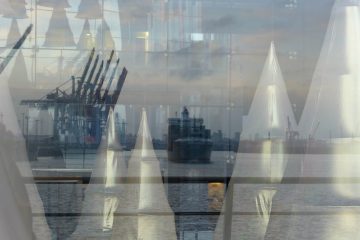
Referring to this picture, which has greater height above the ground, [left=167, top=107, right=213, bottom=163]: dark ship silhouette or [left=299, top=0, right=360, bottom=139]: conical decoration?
[left=299, top=0, right=360, bottom=139]: conical decoration

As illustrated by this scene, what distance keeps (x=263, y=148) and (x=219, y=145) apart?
0.90 metres

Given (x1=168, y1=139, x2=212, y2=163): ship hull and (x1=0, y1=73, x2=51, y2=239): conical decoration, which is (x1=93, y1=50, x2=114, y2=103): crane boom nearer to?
(x1=168, y1=139, x2=212, y2=163): ship hull

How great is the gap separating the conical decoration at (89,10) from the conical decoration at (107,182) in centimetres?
49

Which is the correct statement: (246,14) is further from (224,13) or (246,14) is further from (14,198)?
(14,198)

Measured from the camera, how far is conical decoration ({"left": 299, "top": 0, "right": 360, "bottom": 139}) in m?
1.18

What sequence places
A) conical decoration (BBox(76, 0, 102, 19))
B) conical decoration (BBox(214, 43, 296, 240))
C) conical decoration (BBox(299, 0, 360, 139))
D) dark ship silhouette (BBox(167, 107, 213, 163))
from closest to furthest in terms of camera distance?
conical decoration (BBox(299, 0, 360, 139)) → conical decoration (BBox(214, 43, 296, 240)) → conical decoration (BBox(76, 0, 102, 19)) → dark ship silhouette (BBox(167, 107, 213, 163))

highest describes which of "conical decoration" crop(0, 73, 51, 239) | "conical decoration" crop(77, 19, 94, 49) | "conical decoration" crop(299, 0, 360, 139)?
"conical decoration" crop(77, 19, 94, 49)

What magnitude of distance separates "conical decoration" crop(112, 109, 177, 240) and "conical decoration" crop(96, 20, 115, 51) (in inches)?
23.2

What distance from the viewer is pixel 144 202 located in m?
2.59

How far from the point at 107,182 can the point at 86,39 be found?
679mm

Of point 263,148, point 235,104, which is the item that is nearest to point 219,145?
point 235,104

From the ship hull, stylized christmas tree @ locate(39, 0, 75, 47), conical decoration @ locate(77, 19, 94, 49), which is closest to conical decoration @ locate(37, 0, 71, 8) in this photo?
stylized christmas tree @ locate(39, 0, 75, 47)

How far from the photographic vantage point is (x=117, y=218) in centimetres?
229

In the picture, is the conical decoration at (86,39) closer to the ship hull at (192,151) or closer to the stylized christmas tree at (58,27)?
the stylized christmas tree at (58,27)
